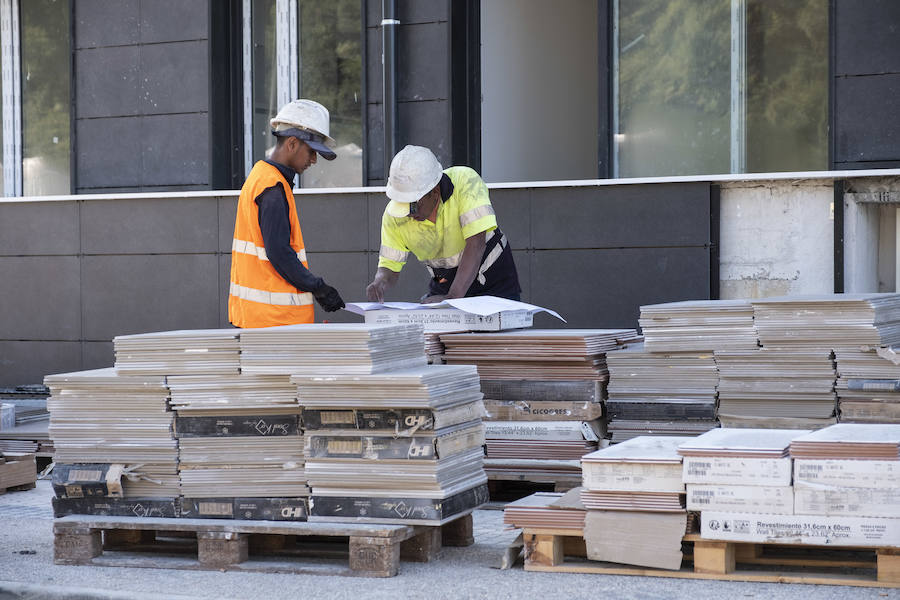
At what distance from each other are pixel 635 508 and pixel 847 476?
93 cm

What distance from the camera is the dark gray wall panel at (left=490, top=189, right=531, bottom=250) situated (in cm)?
1097

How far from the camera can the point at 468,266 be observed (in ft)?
24.9

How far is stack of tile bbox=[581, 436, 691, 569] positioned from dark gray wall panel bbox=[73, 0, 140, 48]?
8990mm

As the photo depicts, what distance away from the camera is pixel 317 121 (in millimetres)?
7059

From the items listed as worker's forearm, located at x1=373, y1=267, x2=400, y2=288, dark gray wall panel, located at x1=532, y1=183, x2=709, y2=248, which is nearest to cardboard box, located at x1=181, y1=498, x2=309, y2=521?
worker's forearm, located at x1=373, y1=267, x2=400, y2=288

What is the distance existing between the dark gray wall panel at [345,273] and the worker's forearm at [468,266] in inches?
158

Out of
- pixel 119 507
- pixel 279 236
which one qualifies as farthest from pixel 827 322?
pixel 119 507

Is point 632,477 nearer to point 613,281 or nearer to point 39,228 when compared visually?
point 613,281

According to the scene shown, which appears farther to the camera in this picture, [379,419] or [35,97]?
[35,97]

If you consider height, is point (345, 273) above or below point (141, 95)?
below

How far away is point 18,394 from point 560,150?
6.71 metres

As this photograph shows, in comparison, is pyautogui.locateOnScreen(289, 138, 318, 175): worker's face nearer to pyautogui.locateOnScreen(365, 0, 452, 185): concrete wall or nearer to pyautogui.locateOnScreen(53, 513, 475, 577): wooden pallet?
pyautogui.locateOnScreen(53, 513, 475, 577): wooden pallet

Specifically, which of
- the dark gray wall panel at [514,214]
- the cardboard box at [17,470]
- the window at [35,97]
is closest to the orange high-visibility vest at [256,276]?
the cardboard box at [17,470]

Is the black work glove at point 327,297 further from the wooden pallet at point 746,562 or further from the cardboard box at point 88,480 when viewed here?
the wooden pallet at point 746,562
